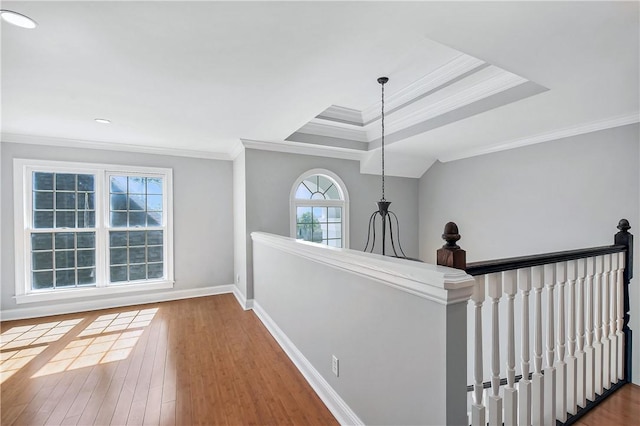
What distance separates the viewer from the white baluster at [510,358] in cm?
133

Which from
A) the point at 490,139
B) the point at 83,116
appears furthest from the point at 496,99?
the point at 83,116

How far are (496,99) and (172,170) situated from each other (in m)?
4.46

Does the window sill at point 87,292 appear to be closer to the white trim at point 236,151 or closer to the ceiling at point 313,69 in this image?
the ceiling at point 313,69

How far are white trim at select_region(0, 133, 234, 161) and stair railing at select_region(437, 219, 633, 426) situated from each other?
4.26 metres

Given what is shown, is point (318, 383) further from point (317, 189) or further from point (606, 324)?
point (317, 189)

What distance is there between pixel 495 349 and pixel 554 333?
2.45 ft

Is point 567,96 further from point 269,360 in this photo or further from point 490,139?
point 269,360

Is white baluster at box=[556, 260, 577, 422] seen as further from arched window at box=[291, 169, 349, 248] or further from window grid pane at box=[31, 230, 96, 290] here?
window grid pane at box=[31, 230, 96, 290]

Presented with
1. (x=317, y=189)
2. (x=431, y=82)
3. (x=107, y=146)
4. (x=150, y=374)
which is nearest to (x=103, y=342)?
(x=150, y=374)

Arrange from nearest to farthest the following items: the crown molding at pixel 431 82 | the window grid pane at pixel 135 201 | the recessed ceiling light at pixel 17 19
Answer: the recessed ceiling light at pixel 17 19 → the crown molding at pixel 431 82 → the window grid pane at pixel 135 201

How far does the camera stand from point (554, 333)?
5.59 feet

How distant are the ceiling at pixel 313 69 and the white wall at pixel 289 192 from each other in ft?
1.52

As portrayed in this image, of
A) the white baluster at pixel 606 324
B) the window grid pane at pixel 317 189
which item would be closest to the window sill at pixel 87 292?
the window grid pane at pixel 317 189

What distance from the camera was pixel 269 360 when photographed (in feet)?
8.70
